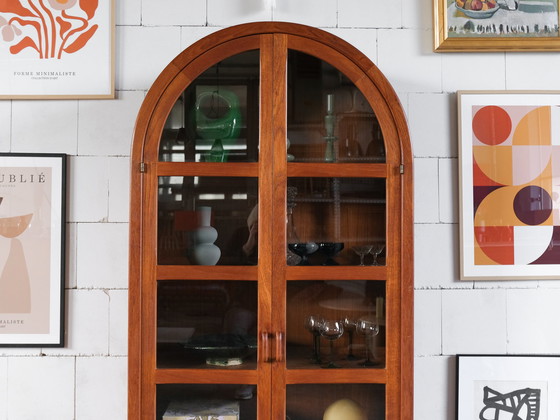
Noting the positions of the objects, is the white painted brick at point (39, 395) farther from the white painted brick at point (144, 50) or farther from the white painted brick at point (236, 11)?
the white painted brick at point (236, 11)

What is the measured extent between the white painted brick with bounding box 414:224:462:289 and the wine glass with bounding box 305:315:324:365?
0.46 metres

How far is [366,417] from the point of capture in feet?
5.12

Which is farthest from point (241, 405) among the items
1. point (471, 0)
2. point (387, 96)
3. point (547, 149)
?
point (471, 0)

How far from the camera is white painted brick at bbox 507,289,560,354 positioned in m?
1.89

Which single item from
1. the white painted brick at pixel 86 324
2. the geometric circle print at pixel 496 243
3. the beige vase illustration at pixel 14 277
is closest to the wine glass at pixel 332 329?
the geometric circle print at pixel 496 243

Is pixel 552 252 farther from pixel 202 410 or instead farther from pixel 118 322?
pixel 118 322

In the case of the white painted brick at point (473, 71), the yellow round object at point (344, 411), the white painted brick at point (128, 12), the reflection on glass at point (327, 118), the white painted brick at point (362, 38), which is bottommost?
the yellow round object at point (344, 411)

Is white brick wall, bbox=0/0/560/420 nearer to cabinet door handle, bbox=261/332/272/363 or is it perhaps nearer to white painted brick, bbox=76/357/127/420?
white painted brick, bbox=76/357/127/420

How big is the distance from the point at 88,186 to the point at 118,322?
443 millimetres

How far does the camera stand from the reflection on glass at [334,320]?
1.55 m

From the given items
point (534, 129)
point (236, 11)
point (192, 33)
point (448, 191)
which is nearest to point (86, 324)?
point (192, 33)

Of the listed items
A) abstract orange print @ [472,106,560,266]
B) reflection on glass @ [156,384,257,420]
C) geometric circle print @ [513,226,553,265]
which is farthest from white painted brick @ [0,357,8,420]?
geometric circle print @ [513,226,553,265]

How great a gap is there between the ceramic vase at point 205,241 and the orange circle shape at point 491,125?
0.92 meters

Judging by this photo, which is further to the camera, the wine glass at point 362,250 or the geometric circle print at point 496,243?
the geometric circle print at point 496,243
